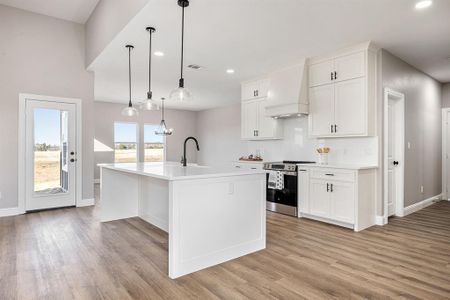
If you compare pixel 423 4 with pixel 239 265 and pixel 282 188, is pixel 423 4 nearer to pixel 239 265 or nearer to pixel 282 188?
pixel 282 188

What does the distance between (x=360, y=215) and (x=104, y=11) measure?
476 cm

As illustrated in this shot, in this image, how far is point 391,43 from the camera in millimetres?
3887

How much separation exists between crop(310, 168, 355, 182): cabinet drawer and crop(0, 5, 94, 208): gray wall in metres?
4.19

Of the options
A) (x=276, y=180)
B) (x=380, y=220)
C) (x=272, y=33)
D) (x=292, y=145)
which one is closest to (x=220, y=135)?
(x=292, y=145)

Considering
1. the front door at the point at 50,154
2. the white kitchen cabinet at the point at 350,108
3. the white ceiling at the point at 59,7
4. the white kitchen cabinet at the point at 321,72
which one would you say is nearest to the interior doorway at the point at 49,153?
the front door at the point at 50,154

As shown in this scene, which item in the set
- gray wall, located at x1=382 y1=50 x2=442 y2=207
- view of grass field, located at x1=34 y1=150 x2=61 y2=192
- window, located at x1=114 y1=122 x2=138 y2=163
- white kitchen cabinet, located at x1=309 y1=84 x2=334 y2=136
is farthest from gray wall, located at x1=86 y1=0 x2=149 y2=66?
window, located at x1=114 y1=122 x2=138 y2=163

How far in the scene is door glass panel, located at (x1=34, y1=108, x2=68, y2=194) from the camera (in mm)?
4812

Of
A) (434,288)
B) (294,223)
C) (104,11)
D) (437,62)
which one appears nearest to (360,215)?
(294,223)

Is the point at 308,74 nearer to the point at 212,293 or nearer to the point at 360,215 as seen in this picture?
the point at 360,215

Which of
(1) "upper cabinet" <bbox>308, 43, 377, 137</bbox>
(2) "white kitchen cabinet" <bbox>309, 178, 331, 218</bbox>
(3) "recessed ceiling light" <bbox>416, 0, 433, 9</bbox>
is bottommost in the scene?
(2) "white kitchen cabinet" <bbox>309, 178, 331, 218</bbox>

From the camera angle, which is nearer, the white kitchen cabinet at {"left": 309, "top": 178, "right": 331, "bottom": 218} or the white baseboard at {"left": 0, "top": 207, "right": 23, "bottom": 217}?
the white kitchen cabinet at {"left": 309, "top": 178, "right": 331, "bottom": 218}

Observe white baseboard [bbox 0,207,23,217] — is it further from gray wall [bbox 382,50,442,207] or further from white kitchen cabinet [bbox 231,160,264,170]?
gray wall [bbox 382,50,442,207]

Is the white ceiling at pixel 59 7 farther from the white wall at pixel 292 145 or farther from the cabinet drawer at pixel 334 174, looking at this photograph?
the cabinet drawer at pixel 334 174

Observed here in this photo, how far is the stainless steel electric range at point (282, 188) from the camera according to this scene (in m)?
4.47
